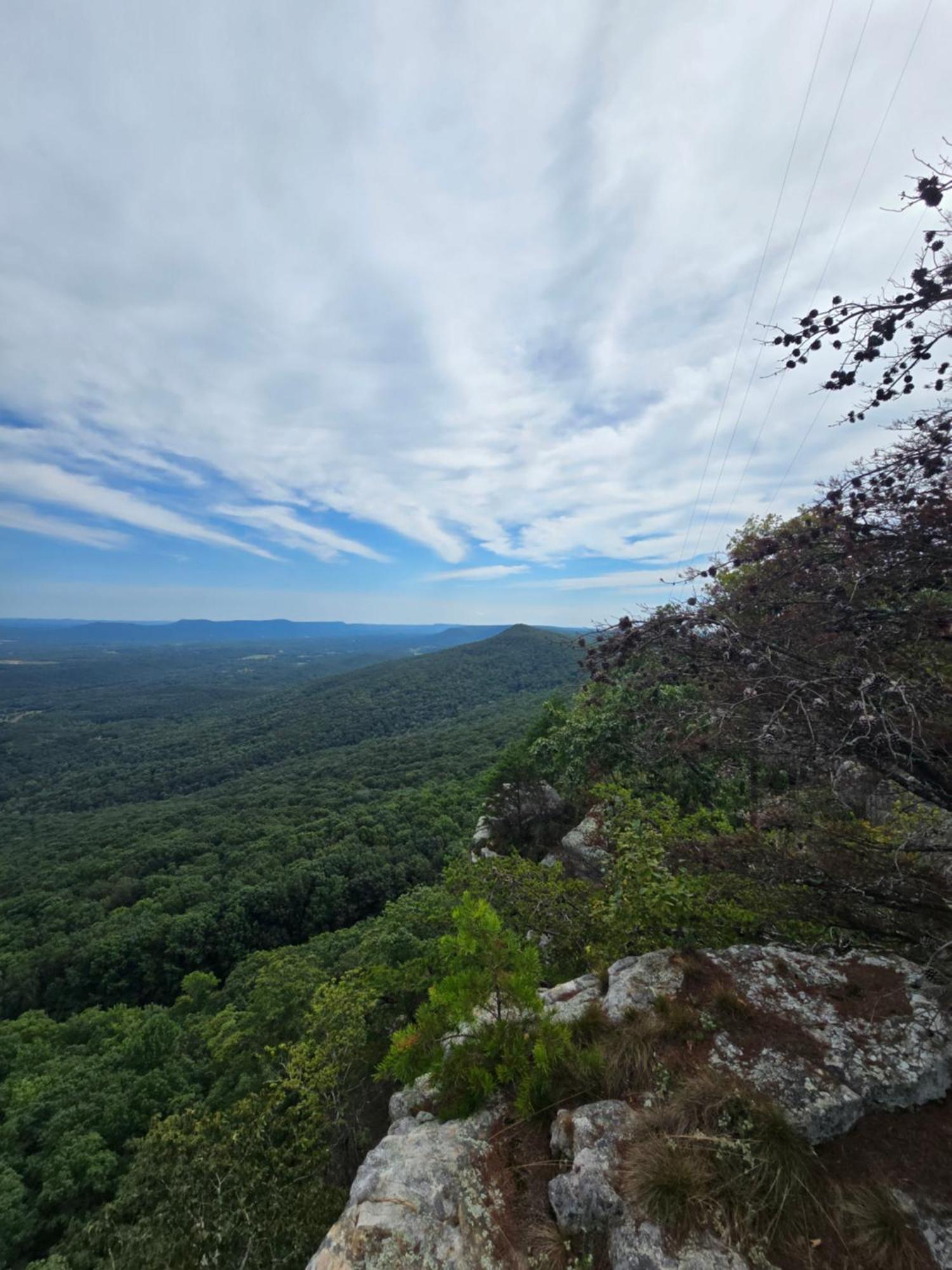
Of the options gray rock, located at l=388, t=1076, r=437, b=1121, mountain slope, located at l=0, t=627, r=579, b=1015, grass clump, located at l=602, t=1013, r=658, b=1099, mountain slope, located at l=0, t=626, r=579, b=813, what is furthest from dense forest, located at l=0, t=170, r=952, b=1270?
mountain slope, located at l=0, t=626, r=579, b=813

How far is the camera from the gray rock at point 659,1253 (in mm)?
3289

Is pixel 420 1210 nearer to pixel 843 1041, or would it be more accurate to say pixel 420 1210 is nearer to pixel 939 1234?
pixel 939 1234

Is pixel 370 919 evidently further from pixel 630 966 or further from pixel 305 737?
pixel 305 737

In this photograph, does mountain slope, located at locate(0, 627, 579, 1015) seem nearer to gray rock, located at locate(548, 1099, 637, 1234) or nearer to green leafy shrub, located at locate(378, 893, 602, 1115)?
green leafy shrub, located at locate(378, 893, 602, 1115)

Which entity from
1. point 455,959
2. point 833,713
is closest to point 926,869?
point 833,713

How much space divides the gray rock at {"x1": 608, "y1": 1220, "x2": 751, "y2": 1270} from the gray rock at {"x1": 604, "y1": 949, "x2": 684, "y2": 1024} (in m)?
1.89

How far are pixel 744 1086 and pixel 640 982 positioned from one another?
1586 mm

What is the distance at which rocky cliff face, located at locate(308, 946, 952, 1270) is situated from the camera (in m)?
3.60

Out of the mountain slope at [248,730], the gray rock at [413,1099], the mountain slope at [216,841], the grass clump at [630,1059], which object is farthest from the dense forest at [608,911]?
the mountain slope at [248,730]

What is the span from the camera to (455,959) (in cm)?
523

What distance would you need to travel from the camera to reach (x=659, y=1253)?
3.40 meters

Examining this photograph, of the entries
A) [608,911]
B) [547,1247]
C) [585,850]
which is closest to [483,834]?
[585,850]

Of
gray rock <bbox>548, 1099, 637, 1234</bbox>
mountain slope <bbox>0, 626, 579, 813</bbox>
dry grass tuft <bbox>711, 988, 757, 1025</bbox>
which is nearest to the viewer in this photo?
gray rock <bbox>548, 1099, 637, 1234</bbox>

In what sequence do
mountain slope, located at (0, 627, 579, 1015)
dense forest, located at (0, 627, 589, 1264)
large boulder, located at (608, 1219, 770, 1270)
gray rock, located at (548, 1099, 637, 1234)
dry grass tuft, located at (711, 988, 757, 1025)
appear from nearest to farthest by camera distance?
large boulder, located at (608, 1219, 770, 1270)
gray rock, located at (548, 1099, 637, 1234)
dry grass tuft, located at (711, 988, 757, 1025)
dense forest, located at (0, 627, 589, 1264)
mountain slope, located at (0, 627, 579, 1015)
